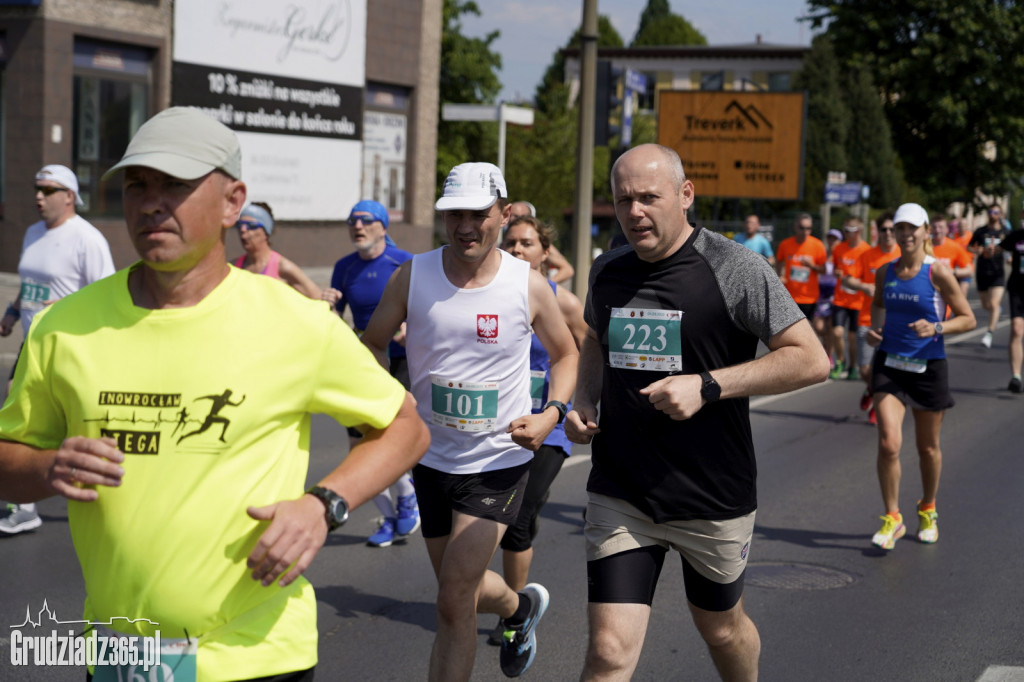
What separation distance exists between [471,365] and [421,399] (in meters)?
0.25

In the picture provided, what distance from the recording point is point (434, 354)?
4699mm

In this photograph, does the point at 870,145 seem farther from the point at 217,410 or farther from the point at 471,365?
the point at 217,410

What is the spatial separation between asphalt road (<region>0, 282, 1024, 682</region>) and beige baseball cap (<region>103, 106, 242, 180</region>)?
122 inches

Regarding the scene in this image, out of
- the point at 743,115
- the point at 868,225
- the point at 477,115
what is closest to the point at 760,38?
the point at 868,225

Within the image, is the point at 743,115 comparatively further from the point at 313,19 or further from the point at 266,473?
the point at 266,473

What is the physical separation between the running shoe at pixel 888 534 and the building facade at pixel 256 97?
1679cm

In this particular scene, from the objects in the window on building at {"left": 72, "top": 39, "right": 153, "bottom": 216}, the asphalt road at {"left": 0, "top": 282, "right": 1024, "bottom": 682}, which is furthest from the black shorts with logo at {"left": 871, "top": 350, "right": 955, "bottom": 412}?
the window on building at {"left": 72, "top": 39, "right": 153, "bottom": 216}

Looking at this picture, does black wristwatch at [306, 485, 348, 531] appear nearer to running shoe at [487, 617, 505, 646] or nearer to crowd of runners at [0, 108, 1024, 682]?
crowd of runners at [0, 108, 1024, 682]

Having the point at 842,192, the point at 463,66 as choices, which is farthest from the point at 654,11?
the point at 842,192

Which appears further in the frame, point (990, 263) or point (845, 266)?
point (990, 263)

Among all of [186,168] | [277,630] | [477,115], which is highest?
[477,115]

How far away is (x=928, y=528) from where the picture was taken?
7.42 m

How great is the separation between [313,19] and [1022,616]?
22.3 m

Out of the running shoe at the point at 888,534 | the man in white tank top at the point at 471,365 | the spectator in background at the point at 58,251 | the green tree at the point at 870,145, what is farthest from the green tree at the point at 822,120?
the man in white tank top at the point at 471,365
